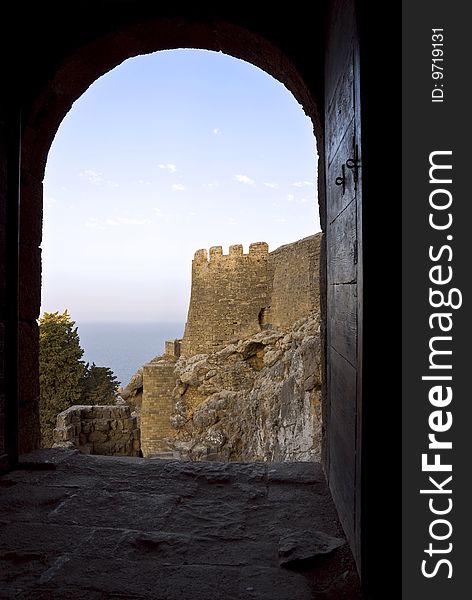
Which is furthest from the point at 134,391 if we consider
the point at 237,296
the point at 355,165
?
the point at 355,165

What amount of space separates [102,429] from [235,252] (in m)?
14.6

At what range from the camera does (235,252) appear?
20.4 meters

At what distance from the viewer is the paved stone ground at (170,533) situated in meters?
1.55

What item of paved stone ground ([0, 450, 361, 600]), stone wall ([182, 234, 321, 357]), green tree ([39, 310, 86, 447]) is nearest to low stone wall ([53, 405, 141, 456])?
paved stone ground ([0, 450, 361, 600])

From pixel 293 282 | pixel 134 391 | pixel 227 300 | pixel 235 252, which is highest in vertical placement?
pixel 235 252

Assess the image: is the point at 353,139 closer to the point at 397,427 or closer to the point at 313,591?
the point at 397,427

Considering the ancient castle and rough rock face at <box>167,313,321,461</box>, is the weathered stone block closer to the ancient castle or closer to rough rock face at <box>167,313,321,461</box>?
rough rock face at <box>167,313,321,461</box>

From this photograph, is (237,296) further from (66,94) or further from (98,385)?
(66,94)

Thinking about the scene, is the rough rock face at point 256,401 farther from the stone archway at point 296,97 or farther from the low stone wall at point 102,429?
the stone archway at point 296,97

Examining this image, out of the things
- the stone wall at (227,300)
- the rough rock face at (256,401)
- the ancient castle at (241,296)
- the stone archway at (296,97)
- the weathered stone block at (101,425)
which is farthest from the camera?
the stone wall at (227,300)

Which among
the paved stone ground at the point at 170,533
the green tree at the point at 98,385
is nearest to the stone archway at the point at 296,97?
the paved stone ground at the point at 170,533

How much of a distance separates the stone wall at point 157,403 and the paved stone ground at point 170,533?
48.4 feet

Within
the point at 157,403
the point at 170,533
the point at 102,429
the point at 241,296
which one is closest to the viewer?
the point at 170,533

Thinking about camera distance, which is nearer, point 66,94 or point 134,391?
point 66,94
